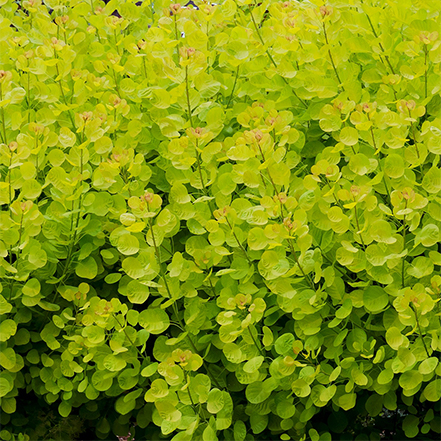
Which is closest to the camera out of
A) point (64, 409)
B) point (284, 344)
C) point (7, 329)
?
point (284, 344)

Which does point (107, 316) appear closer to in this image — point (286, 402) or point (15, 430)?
point (286, 402)

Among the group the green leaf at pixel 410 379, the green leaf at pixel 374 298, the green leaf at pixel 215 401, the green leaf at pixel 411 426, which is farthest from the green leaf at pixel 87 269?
the green leaf at pixel 411 426

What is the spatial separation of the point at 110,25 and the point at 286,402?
1.47 meters

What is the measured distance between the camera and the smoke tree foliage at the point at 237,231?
1698 millimetres

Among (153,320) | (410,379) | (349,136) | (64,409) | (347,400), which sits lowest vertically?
(64,409)

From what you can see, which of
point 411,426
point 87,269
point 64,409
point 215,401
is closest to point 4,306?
point 87,269

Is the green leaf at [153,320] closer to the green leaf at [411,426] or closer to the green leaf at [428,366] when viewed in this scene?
the green leaf at [428,366]

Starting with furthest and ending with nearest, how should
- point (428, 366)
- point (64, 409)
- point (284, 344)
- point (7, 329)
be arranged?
point (64, 409), point (7, 329), point (284, 344), point (428, 366)

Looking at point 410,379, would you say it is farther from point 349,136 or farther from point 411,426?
point 349,136

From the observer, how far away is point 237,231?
176 centimetres

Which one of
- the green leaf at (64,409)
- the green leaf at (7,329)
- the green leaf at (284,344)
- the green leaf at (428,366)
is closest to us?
the green leaf at (428,366)

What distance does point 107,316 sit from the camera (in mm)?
1760

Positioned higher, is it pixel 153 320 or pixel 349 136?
pixel 349 136

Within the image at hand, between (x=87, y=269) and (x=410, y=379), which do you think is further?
(x=87, y=269)
